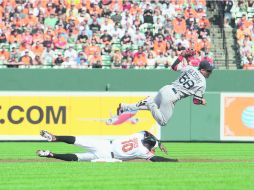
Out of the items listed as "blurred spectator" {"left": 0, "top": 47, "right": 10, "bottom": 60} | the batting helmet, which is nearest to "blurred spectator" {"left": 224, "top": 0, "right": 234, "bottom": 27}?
"blurred spectator" {"left": 0, "top": 47, "right": 10, "bottom": 60}

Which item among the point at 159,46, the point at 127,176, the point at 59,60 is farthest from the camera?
the point at 159,46

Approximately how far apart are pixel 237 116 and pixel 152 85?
364cm

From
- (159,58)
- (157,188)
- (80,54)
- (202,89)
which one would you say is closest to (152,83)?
(159,58)

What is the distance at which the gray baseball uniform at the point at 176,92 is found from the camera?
52.8ft

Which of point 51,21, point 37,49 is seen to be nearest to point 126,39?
point 51,21

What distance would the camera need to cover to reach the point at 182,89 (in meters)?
16.3

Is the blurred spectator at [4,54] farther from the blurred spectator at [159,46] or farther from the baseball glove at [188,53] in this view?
the baseball glove at [188,53]

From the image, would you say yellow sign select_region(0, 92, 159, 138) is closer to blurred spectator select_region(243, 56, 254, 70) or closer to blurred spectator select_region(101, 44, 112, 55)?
blurred spectator select_region(101, 44, 112, 55)

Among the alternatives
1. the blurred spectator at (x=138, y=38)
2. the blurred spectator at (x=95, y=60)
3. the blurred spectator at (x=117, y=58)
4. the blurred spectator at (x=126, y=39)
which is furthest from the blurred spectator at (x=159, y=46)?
the blurred spectator at (x=95, y=60)

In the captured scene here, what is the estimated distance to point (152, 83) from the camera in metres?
27.4

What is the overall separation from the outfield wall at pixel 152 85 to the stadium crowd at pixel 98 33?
40cm

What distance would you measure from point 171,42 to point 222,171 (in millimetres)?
14673

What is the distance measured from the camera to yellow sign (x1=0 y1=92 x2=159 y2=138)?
23.9 metres

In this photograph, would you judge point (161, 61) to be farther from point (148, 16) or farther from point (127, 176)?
point (127, 176)
